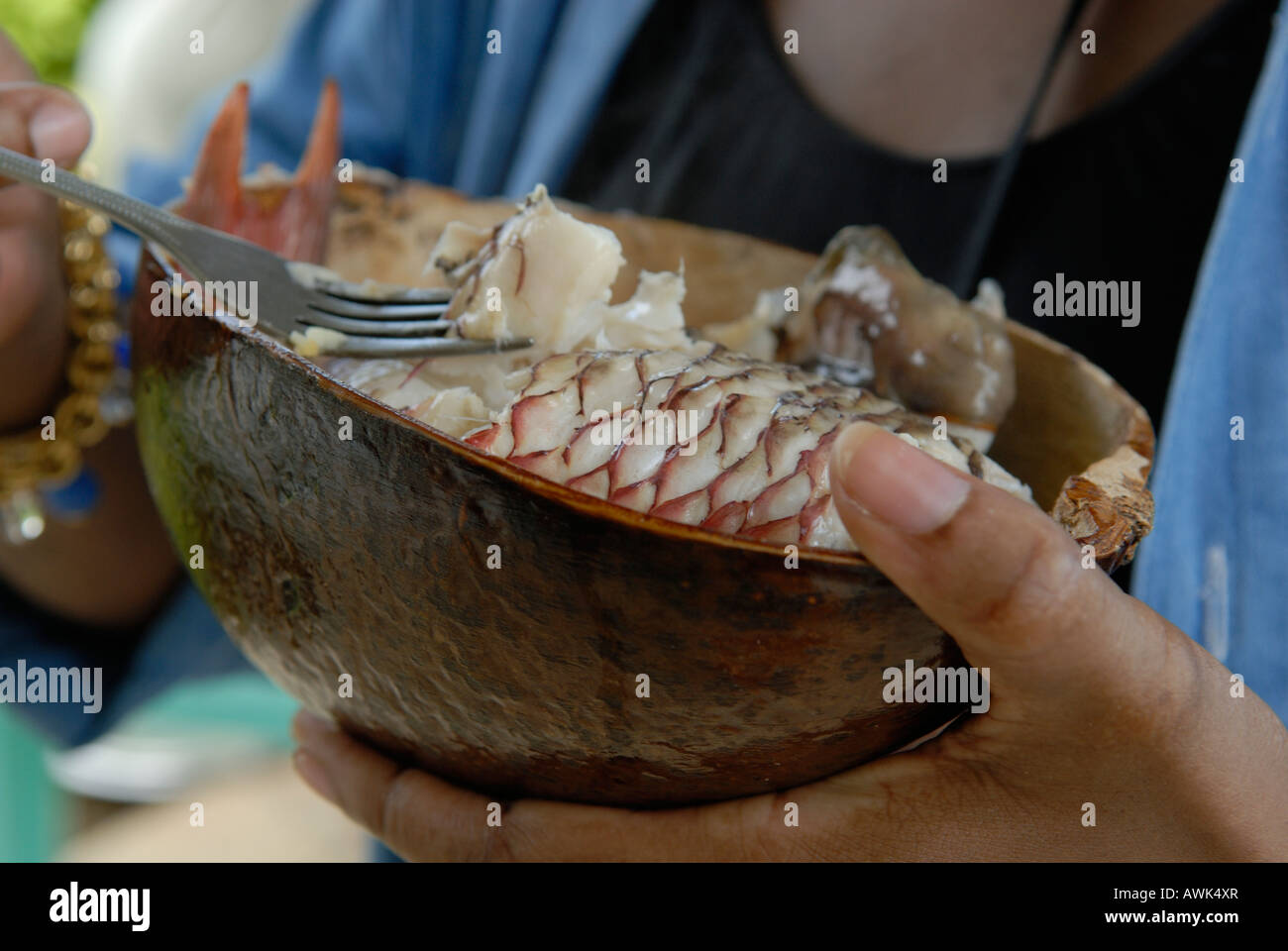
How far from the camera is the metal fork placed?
0.55 meters

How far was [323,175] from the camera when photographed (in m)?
0.75

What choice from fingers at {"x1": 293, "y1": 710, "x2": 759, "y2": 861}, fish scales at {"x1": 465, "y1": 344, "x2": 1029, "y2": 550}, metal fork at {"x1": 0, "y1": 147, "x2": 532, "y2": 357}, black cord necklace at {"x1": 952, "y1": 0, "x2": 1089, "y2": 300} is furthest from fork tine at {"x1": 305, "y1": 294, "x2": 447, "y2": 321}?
black cord necklace at {"x1": 952, "y1": 0, "x2": 1089, "y2": 300}

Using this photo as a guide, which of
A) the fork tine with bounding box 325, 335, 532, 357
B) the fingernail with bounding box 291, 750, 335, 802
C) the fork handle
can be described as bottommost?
the fingernail with bounding box 291, 750, 335, 802

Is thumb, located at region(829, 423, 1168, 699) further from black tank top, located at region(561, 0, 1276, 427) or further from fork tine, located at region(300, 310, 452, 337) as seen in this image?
black tank top, located at region(561, 0, 1276, 427)

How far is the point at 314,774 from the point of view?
26.4 inches

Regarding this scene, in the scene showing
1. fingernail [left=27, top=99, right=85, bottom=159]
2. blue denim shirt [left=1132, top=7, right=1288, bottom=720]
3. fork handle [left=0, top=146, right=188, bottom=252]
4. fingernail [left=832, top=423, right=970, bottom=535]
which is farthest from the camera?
blue denim shirt [left=1132, top=7, right=1288, bottom=720]

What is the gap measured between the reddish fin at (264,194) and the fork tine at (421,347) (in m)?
0.17

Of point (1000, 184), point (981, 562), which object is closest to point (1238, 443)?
point (1000, 184)

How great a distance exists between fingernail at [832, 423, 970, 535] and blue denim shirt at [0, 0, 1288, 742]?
502 mm

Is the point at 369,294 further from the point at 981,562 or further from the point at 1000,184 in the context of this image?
the point at 1000,184

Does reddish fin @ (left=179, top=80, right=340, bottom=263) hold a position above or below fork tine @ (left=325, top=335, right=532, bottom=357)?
above

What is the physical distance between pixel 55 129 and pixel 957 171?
0.71 m
